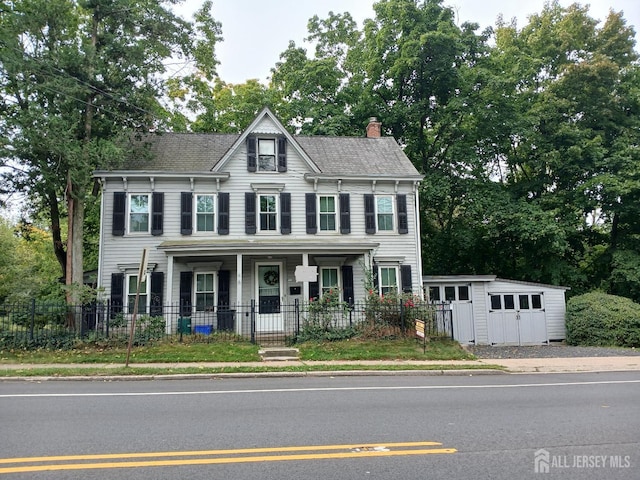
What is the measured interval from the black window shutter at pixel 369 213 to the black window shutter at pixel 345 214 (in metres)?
0.77

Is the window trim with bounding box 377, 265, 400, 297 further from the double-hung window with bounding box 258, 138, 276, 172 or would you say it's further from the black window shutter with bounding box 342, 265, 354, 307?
the double-hung window with bounding box 258, 138, 276, 172

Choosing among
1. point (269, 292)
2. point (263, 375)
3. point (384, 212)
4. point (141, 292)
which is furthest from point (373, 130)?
point (263, 375)

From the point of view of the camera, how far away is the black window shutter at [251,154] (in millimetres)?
19219

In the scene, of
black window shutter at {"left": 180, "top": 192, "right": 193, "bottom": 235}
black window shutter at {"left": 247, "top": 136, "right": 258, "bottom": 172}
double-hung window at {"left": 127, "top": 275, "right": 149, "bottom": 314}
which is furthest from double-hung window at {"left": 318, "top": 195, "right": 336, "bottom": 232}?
double-hung window at {"left": 127, "top": 275, "right": 149, "bottom": 314}

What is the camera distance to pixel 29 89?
15844 millimetres

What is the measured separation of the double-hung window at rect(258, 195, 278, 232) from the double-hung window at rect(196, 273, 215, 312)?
3013 mm

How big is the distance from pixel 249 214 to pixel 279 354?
720 cm

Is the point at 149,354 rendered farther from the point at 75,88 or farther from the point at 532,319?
the point at 532,319

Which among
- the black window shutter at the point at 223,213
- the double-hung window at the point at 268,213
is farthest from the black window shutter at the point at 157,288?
the double-hung window at the point at 268,213

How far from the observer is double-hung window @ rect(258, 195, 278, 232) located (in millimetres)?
19172

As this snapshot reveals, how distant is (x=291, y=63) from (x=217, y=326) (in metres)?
21.1

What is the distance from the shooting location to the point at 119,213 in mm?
18031

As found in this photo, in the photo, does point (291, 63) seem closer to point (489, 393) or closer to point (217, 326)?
point (217, 326)

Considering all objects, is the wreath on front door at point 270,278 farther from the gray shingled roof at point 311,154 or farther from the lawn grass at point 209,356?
the gray shingled roof at point 311,154
